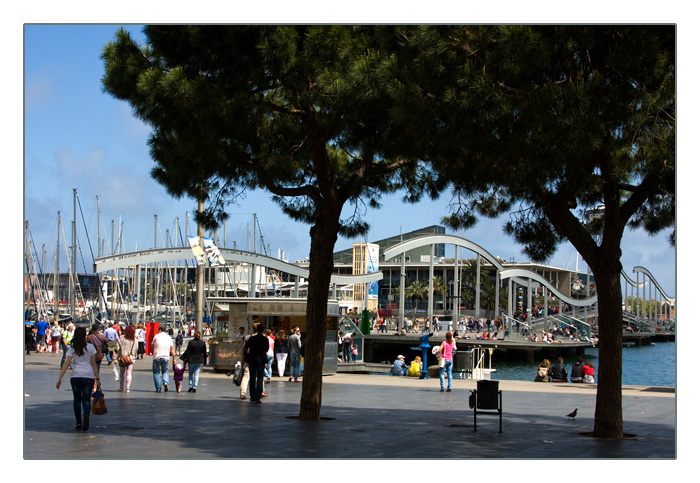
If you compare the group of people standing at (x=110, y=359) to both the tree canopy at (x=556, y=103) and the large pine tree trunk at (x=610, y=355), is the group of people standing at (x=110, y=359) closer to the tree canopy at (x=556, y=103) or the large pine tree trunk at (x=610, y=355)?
the tree canopy at (x=556, y=103)

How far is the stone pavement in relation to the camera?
992cm

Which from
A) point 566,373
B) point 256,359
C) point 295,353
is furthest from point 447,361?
point 566,373

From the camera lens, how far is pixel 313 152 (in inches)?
515

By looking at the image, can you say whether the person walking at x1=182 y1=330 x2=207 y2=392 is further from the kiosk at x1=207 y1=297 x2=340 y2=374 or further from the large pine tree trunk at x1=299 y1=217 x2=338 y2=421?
the large pine tree trunk at x1=299 y1=217 x2=338 y2=421

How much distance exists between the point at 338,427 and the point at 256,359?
433 centimetres

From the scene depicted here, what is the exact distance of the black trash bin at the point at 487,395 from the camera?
484 inches


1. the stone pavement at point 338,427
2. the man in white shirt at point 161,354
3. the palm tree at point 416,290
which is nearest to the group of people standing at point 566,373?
the stone pavement at point 338,427

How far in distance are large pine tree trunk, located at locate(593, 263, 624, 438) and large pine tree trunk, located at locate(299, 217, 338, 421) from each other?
449 cm

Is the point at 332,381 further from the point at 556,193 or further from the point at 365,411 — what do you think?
the point at 556,193

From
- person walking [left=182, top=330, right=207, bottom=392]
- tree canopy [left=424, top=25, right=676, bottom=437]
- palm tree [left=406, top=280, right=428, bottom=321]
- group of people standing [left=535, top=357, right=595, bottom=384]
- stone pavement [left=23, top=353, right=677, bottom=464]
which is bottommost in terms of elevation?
group of people standing [left=535, top=357, right=595, bottom=384]

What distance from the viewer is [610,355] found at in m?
11.6

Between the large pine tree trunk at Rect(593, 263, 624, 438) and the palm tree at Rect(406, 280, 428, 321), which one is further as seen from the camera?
the palm tree at Rect(406, 280, 428, 321)

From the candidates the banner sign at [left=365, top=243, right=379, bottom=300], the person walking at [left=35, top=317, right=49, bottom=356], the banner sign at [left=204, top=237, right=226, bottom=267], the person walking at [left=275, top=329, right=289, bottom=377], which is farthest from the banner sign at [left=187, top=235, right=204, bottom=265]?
the banner sign at [left=365, top=243, right=379, bottom=300]

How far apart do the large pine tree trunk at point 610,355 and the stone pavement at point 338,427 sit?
37 cm
